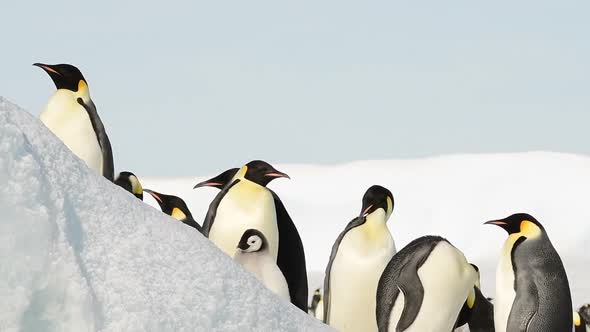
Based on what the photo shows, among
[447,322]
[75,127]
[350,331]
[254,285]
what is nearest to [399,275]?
[447,322]

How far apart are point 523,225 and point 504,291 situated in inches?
18.4

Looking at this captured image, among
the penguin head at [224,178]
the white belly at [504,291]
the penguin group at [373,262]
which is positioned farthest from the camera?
the penguin head at [224,178]

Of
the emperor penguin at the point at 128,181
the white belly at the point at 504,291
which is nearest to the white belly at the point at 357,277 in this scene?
the white belly at the point at 504,291

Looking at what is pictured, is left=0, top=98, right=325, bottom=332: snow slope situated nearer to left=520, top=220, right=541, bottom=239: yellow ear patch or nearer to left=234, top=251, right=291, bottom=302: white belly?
left=234, top=251, right=291, bottom=302: white belly

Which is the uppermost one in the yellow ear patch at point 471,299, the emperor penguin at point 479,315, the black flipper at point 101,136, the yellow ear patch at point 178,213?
the black flipper at point 101,136

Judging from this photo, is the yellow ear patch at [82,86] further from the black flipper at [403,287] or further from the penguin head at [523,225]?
the penguin head at [523,225]

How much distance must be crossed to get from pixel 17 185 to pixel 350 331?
5614 mm

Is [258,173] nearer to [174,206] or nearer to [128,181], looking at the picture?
[174,206]

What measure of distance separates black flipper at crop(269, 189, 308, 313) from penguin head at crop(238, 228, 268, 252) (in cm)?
94

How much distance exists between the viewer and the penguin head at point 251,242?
6.25 m

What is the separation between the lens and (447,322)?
6.48m

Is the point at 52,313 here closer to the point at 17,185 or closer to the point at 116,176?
the point at 17,185

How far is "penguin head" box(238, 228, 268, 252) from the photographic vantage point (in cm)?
625

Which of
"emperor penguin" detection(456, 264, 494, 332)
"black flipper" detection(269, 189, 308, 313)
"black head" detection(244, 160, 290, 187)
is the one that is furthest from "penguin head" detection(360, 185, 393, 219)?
"emperor penguin" detection(456, 264, 494, 332)
